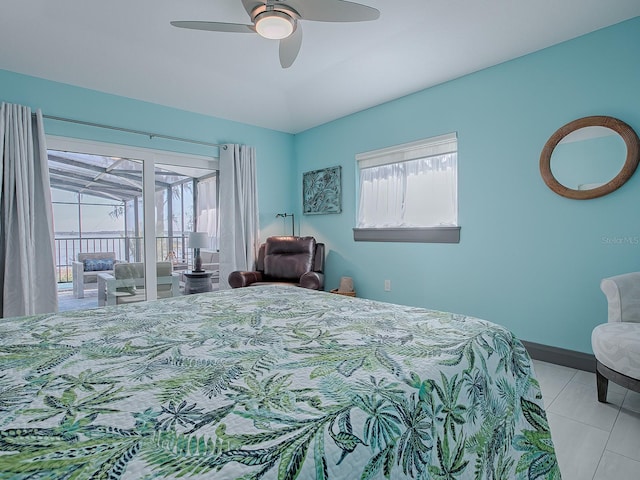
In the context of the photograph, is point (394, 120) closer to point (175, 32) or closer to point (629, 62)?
point (629, 62)

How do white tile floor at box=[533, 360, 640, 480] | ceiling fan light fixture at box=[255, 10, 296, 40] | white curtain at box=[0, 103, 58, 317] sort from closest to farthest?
white tile floor at box=[533, 360, 640, 480] → ceiling fan light fixture at box=[255, 10, 296, 40] → white curtain at box=[0, 103, 58, 317]

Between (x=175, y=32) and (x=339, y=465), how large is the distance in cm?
325

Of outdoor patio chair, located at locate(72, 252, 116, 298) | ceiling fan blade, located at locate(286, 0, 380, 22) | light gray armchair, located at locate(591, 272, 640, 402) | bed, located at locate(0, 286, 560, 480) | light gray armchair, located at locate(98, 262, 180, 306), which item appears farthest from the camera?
light gray armchair, located at locate(98, 262, 180, 306)

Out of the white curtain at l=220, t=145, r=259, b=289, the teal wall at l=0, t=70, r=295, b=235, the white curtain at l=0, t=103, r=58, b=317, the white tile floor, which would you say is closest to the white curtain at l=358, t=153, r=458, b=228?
the teal wall at l=0, t=70, r=295, b=235

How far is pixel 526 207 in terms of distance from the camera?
9.19 feet

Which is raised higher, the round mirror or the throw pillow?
the round mirror

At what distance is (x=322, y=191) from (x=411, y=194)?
1293 mm

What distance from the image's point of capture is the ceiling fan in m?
1.91

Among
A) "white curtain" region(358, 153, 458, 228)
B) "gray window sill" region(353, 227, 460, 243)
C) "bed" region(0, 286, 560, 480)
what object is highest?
"white curtain" region(358, 153, 458, 228)

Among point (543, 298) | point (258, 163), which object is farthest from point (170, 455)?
point (258, 163)

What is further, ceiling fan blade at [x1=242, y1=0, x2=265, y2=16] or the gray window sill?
the gray window sill

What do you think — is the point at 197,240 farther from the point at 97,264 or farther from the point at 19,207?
the point at 19,207

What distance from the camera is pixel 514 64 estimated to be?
2.85 meters

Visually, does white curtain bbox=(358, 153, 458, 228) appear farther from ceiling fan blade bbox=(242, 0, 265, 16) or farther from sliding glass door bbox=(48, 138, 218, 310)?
ceiling fan blade bbox=(242, 0, 265, 16)
